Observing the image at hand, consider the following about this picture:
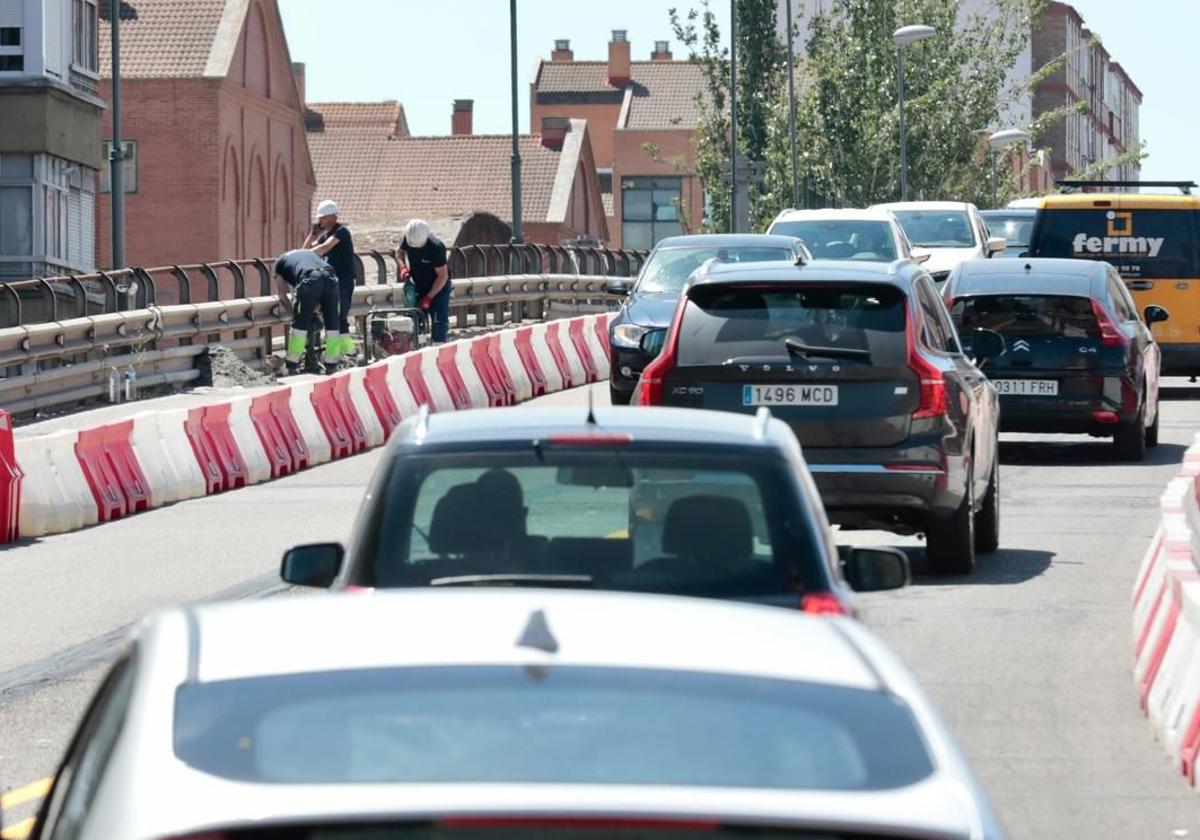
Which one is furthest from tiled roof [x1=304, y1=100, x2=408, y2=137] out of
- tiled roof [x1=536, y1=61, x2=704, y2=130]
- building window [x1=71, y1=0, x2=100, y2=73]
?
building window [x1=71, y1=0, x2=100, y2=73]

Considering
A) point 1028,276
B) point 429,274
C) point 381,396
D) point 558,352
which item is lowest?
point 381,396

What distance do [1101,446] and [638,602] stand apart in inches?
766

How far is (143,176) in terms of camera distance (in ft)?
216

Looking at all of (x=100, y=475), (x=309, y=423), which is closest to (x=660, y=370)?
(x=100, y=475)

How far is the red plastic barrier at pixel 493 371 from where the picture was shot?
28281mm

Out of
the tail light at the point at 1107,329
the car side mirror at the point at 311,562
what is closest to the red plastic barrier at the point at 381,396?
the tail light at the point at 1107,329

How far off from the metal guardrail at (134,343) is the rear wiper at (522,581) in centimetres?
1922

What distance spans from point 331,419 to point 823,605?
17.7 meters

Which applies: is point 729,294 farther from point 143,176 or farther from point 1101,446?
point 143,176

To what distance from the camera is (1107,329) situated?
20984 millimetres

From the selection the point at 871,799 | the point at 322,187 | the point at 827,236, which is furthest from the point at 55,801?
the point at 322,187

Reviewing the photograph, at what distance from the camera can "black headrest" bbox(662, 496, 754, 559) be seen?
6348mm

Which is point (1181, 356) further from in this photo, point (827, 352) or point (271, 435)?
point (827, 352)

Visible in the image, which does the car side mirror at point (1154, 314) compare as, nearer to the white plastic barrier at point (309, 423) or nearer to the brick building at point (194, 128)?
the white plastic barrier at point (309, 423)
